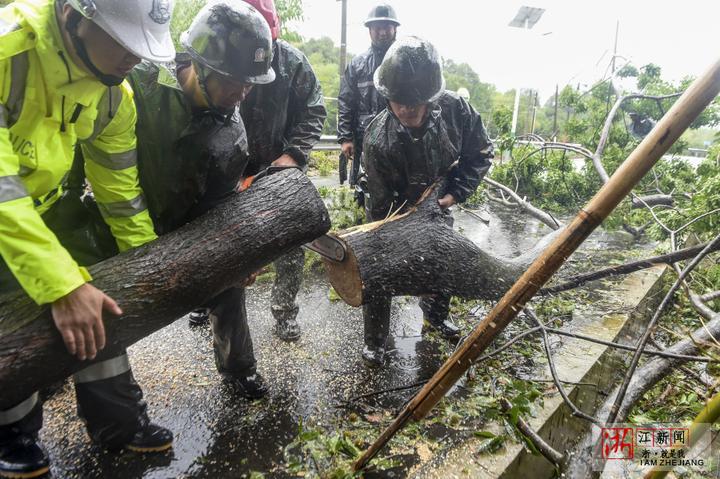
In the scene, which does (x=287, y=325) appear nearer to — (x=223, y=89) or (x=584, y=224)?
(x=223, y=89)

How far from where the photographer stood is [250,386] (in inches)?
95.3

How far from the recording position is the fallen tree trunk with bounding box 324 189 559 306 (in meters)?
2.36

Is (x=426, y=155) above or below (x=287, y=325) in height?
above

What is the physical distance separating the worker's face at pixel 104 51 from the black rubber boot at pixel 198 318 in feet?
6.75

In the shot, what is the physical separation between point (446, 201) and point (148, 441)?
2.40m

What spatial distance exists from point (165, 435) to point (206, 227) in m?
1.07

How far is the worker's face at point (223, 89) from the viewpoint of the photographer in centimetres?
190

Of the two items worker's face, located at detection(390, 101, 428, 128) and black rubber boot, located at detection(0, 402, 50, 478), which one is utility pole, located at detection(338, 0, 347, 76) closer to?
worker's face, located at detection(390, 101, 428, 128)

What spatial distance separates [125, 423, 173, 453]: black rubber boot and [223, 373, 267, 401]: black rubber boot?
0.48 meters

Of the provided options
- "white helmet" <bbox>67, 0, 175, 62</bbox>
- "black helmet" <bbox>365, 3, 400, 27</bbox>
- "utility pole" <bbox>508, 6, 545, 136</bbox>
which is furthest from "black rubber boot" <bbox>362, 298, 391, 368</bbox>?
"utility pole" <bbox>508, 6, 545, 136</bbox>

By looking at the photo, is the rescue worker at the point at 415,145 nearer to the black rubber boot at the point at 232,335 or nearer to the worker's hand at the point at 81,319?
the black rubber boot at the point at 232,335

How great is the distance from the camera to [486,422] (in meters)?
2.28

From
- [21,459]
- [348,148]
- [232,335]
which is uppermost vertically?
[348,148]

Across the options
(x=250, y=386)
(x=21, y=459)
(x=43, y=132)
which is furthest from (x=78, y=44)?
(x=250, y=386)
